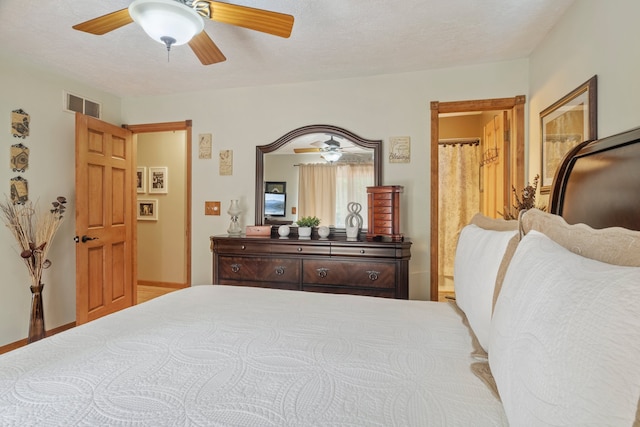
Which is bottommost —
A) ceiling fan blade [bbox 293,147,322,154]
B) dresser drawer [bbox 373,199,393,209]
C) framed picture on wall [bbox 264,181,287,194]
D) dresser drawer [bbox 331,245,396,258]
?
dresser drawer [bbox 331,245,396,258]

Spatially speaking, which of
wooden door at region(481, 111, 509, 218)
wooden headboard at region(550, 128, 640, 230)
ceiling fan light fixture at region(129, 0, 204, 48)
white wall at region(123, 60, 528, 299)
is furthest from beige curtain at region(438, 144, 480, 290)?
ceiling fan light fixture at region(129, 0, 204, 48)

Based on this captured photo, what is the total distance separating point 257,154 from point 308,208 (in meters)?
0.78

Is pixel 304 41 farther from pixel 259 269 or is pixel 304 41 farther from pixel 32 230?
pixel 32 230

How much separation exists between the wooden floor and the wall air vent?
234 cm

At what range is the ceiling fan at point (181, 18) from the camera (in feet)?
5.01

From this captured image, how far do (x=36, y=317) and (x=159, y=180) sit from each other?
251cm

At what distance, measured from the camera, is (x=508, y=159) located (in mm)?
3072

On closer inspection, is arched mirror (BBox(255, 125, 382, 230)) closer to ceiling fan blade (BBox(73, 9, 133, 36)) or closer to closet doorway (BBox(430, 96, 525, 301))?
closet doorway (BBox(430, 96, 525, 301))

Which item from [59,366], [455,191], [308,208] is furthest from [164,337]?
[455,191]

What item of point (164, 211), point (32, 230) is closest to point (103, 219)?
point (32, 230)

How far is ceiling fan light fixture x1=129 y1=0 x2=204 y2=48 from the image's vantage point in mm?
1511

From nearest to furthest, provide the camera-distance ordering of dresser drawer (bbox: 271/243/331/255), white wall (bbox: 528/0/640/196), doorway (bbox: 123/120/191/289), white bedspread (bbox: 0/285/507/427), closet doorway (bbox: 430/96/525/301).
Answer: white bedspread (bbox: 0/285/507/427), white wall (bbox: 528/0/640/196), dresser drawer (bbox: 271/243/331/255), closet doorway (bbox: 430/96/525/301), doorway (bbox: 123/120/191/289)

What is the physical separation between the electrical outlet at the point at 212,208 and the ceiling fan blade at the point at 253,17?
213 centimetres

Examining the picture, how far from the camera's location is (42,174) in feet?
9.93
